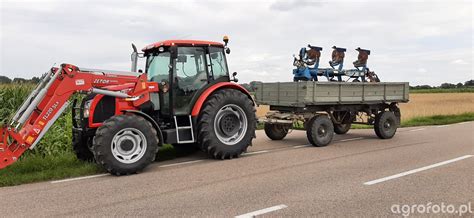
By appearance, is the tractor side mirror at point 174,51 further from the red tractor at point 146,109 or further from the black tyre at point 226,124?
the black tyre at point 226,124

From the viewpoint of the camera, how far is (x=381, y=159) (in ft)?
26.6

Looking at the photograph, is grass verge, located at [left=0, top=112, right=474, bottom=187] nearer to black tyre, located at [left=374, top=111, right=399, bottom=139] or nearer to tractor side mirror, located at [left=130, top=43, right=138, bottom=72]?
tractor side mirror, located at [left=130, top=43, right=138, bottom=72]

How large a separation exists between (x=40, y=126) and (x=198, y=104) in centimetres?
269

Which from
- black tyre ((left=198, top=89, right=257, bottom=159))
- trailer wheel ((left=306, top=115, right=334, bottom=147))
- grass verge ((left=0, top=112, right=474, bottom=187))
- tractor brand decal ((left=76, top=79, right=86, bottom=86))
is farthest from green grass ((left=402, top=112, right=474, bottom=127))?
tractor brand decal ((left=76, top=79, right=86, bottom=86))

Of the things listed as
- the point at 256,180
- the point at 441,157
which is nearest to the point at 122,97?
the point at 256,180

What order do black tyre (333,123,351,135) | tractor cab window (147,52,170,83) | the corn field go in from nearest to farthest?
tractor cab window (147,52,170,83) → the corn field → black tyre (333,123,351,135)

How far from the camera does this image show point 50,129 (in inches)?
344

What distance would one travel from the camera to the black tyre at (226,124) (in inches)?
303

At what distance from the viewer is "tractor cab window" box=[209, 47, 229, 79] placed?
824cm

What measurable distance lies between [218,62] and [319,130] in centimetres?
322


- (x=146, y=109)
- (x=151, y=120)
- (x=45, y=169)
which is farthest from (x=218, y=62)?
(x=45, y=169)

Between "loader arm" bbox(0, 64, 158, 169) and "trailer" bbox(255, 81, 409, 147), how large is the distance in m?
4.51

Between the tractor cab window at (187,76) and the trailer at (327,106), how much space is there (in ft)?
9.33

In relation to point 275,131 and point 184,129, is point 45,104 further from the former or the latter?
point 275,131
